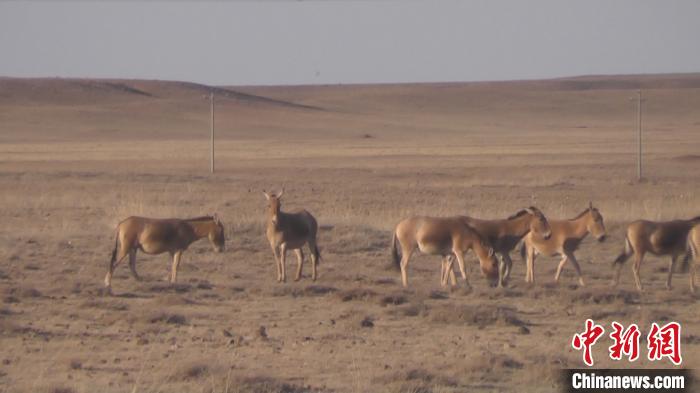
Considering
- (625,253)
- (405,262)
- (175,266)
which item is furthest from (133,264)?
(625,253)

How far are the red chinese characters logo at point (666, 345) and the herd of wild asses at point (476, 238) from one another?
4857mm

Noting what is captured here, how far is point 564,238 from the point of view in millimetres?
18969

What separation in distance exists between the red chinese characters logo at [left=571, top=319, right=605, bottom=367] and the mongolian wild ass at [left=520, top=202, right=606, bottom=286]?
13.9 feet

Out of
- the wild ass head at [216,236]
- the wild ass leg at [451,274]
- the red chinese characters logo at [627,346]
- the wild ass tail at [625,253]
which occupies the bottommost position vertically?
the red chinese characters logo at [627,346]

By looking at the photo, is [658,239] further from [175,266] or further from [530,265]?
[175,266]

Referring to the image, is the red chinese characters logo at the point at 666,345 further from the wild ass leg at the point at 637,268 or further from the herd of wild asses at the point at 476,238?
the herd of wild asses at the point at 476,238

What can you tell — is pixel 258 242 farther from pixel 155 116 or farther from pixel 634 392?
pixel 155 116

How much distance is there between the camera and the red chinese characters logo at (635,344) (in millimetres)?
12711

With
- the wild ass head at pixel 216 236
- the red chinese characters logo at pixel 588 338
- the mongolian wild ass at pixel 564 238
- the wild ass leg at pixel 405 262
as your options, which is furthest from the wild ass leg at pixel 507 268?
the wild ass head at pixel 216 236

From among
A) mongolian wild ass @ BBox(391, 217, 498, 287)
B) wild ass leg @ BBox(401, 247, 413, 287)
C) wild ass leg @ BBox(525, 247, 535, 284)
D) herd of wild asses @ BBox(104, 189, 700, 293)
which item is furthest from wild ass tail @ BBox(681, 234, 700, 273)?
wild ass leg @ BBox(401, 247, 413, 287)

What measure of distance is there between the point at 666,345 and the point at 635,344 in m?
0.36

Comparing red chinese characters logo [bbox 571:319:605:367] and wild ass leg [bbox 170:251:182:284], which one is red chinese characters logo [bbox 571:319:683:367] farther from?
wild ass leg [bbox 170:251:182:284]

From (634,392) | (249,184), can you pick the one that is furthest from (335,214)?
(634,392)

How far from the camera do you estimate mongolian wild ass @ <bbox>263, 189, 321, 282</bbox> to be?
19.1 metres
